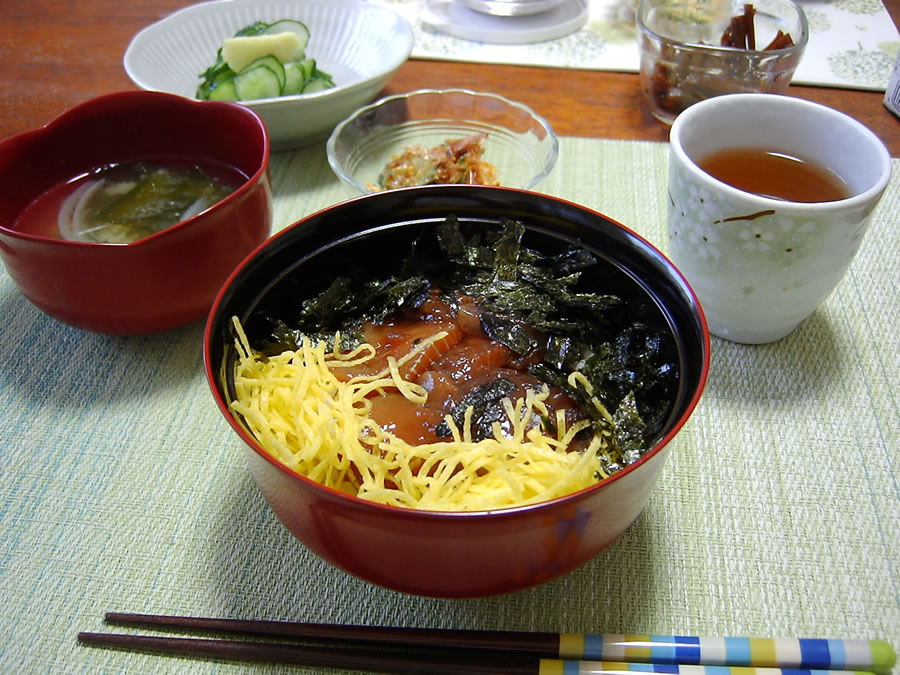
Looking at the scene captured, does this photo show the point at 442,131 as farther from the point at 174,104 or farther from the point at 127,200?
the point at 127,200

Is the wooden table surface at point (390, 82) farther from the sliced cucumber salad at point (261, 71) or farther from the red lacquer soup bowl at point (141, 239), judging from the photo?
the red lacquer soup bowl at point (141, 239)

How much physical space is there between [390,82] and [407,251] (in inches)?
44.5

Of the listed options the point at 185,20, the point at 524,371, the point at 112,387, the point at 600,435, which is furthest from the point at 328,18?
the point at 600,435

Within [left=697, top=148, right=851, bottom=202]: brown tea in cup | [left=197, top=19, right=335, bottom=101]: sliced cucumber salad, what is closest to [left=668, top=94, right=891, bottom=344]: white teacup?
[left=697, top=148, right=851, bottom=202]: brown tea in cup

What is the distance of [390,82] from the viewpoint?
90.0 inches

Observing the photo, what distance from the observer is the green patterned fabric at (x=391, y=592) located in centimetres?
107

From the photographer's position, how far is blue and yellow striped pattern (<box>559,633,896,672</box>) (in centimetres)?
97

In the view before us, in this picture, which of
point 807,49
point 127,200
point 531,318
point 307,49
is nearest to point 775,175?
point 531,318

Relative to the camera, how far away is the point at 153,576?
1.12 m

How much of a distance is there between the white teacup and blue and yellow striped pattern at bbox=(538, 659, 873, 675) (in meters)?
0.66

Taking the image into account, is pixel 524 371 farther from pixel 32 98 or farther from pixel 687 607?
pixel 32 98

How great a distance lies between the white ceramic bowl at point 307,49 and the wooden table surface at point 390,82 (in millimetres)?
144

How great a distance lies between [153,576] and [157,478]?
0.64 feet

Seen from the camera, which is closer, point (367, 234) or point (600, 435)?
point (600, 435)
